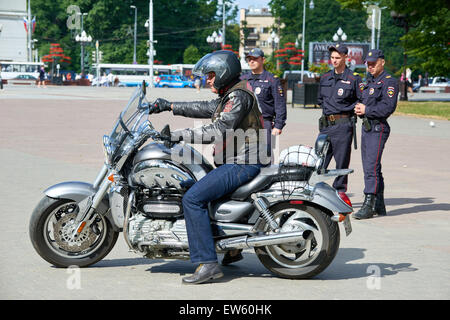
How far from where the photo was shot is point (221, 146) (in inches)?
212

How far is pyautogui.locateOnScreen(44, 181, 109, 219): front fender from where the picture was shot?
5527 millimetres

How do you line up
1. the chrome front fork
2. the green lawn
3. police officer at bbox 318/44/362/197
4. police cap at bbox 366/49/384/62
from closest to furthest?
the chrome front fork < police cap at bbox 366/49/384/62 < police officer at bbox 318/44/362/197 < the green lawn

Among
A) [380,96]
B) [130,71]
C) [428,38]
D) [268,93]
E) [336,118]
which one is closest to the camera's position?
[380,96]

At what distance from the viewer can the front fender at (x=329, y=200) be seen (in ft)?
17.1

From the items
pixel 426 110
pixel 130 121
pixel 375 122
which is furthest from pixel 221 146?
pixel 426 110

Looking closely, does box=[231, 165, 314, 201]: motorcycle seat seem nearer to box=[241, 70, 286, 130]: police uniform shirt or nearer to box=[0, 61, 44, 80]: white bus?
box=[241, 70, 286, 130]: police uniform shirt

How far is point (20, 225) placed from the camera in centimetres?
730

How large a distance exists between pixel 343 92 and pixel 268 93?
110cm

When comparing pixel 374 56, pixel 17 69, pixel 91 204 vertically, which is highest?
pixel 374 56

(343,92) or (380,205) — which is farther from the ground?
(343,92)

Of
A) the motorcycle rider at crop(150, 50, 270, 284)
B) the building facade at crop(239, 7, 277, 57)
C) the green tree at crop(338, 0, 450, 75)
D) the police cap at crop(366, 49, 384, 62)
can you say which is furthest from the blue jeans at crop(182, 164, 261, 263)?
the building facade at crop(239, 7, 277, 57)

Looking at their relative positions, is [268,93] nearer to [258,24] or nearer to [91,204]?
[91,204]

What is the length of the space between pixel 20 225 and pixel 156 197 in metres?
2.50

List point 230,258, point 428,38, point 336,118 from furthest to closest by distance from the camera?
point 428,38
point 336,118
point 230,258
